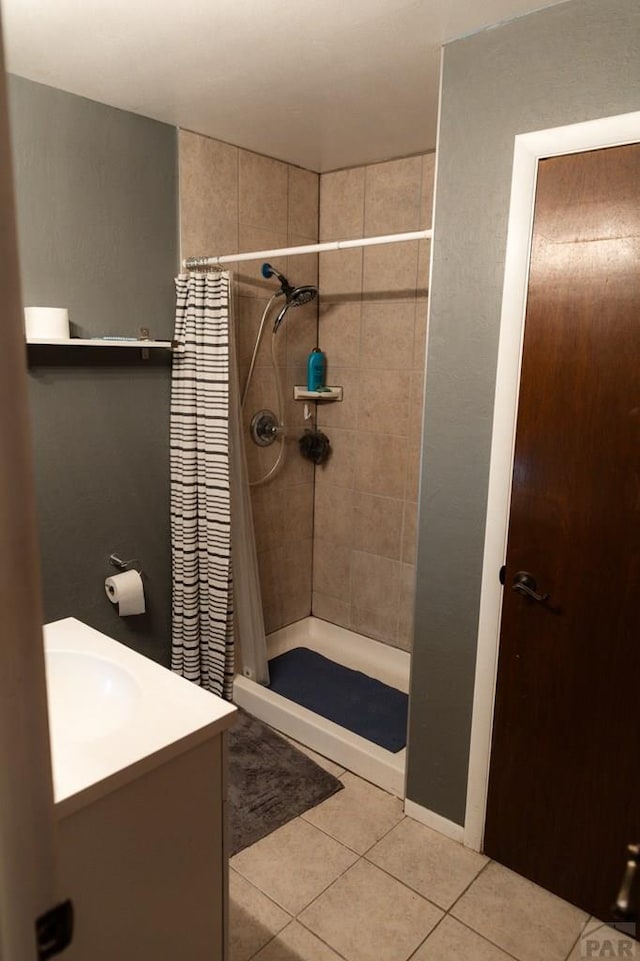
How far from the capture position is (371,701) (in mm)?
2898

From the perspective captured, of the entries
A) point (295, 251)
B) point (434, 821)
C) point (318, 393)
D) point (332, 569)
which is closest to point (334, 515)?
point (332, 569)

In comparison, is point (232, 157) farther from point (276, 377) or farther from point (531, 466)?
point (531, 466)

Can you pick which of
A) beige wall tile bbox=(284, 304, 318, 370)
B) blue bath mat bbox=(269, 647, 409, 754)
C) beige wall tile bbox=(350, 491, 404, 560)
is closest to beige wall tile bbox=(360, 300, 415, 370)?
beige wall tile bbox=(284, 304, 318, 370)

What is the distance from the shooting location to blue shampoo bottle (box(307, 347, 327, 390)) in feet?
10.4

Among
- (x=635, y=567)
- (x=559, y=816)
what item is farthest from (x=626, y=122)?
(x=559, y=816)

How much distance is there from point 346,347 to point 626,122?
1.77m

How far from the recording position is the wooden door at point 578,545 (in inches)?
63.1

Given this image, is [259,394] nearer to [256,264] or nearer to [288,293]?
[288,293]

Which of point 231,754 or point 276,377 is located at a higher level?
point 276,377

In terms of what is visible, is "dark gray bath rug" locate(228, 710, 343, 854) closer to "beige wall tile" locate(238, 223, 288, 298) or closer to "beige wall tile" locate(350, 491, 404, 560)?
"beige wall tile" locate(350, 491, 404, 560)

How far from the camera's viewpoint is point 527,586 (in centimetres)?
182

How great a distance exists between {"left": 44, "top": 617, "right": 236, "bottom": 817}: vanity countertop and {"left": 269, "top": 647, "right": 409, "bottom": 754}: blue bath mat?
144 cm

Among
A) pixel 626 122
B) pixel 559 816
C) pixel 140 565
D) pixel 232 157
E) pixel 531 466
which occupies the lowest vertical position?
pixel 559 816

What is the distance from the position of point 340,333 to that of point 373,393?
36cm
